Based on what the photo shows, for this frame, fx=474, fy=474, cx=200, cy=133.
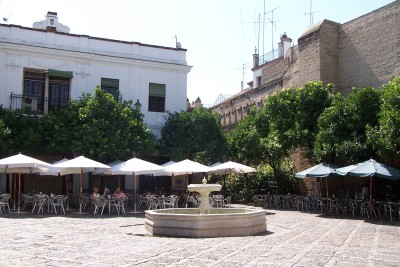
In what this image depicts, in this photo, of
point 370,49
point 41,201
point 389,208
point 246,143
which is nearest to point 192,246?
point 389,208

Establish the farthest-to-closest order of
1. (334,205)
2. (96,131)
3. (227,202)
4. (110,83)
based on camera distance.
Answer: (110,83)
(227,202)
(96,131)
(334,205)

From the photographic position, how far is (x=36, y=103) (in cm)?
2338

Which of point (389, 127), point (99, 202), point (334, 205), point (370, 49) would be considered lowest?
point (334, 205)

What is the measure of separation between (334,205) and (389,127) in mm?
4805

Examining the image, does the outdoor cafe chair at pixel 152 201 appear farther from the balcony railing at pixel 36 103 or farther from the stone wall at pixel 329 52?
the stone wall at pixel 329 52

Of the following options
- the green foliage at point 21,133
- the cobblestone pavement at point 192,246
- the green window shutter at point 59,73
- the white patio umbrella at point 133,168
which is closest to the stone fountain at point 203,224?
the cobblestone pavement at point 192,246

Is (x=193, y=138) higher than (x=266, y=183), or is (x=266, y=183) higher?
(x=193, y=138)

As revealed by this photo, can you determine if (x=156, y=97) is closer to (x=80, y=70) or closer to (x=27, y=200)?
(x=80, y=70)

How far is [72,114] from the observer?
21516 mm

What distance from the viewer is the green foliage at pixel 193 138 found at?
2362 cm

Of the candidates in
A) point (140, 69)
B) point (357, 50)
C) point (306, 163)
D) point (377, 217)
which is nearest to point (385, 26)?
point (357, 50)

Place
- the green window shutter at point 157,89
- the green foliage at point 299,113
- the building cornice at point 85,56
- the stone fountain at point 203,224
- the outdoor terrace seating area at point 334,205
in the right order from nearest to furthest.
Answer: the stone fountain at point 203,224 → the outdoor terrace seating area at point 334,205 → the green foliage at point 299,113 → the building cornice at point 85,56 → the green window shutter at point 157,89

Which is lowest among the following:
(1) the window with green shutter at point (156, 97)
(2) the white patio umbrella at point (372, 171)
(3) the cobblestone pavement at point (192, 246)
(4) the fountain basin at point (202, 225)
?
(3) the cobblestone pavement at point (192, 246)

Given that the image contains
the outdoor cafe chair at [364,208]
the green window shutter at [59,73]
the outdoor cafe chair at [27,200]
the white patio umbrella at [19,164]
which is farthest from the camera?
Result: the green window shutter at [59,73]
